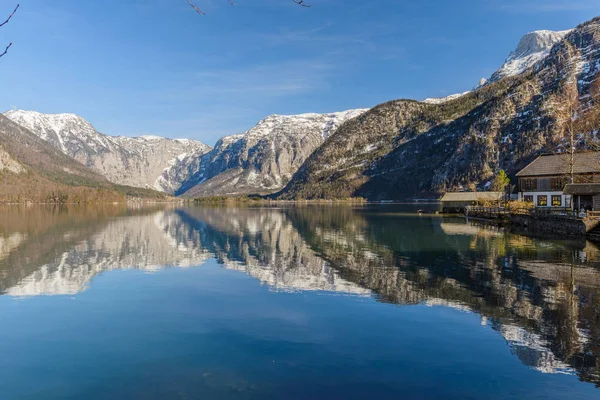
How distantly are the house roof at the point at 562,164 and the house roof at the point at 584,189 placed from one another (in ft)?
35.2

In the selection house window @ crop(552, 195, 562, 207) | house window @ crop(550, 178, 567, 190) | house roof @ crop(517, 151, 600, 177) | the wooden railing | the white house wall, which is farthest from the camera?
house window @ crop(552, 195, 562, 207)

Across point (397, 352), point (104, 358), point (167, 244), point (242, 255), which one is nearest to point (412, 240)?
point (242, 255)

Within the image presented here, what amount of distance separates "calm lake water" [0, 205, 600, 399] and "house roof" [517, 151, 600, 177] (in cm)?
4556

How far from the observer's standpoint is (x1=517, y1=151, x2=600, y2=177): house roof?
262 ft

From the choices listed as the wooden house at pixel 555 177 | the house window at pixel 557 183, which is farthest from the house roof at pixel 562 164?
the house window at pixel 557 183

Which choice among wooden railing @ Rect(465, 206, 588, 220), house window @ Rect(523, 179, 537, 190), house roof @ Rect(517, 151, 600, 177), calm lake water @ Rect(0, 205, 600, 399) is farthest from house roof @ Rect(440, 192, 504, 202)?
calm lake water @ Rect(0, 205, 600, 399)

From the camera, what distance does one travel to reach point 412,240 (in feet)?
191

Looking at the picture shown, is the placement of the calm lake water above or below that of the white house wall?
below

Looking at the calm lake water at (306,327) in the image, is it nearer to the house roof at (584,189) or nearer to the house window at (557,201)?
the house roof at (584,189)

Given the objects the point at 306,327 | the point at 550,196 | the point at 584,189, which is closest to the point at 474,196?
the point at 550,196

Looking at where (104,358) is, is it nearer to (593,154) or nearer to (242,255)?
(242,255)

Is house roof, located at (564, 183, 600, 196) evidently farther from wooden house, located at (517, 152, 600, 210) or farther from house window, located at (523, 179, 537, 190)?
house window, located at (523, 179, 537, 190)

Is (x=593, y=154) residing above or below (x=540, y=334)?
above

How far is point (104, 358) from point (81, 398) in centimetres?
345
